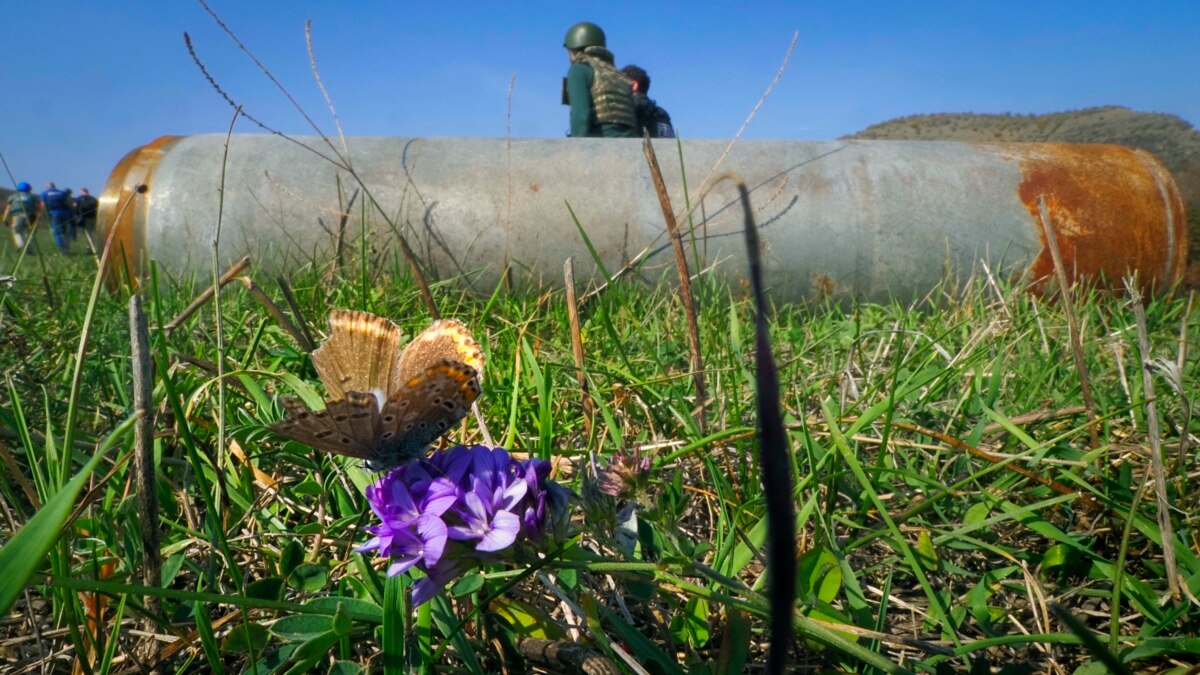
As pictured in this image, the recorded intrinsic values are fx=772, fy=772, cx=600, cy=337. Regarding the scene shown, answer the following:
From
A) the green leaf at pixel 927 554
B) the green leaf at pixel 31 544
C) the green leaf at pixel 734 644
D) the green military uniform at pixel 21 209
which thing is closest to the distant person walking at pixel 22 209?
the green military uniform at pixel 21 209

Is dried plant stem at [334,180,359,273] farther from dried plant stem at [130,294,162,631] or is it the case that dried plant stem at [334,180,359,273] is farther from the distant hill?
the distant hill

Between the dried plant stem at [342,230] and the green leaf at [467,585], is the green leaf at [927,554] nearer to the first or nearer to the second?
the green leaf at [467,585]

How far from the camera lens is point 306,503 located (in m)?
1.67

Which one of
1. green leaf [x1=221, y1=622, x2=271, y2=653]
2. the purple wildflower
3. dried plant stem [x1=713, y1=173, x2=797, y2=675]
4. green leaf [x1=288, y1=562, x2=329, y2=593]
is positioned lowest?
green leaf [x1=221, y1=622, x2=271, y2=653]

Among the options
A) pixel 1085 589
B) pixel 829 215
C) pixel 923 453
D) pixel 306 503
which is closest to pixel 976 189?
pixel 829 215

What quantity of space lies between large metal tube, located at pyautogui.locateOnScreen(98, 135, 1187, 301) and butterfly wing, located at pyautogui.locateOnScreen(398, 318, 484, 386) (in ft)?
9.10

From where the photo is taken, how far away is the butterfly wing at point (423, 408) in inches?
39.9

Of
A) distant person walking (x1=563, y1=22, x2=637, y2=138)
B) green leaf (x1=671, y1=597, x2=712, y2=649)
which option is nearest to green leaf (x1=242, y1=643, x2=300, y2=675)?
green leaf (x1=671, y1=597, x2=712, y2=649)

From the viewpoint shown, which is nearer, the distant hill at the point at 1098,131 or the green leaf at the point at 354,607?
the green leaf at the point at 354,607

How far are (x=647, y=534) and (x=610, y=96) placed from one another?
6.20 metres

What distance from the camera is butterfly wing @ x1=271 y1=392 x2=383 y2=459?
0.94m

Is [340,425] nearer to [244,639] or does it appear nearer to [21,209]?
[244,639]

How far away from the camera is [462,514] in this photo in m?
0.94

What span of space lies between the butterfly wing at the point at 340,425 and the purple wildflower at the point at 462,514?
0.25ft
